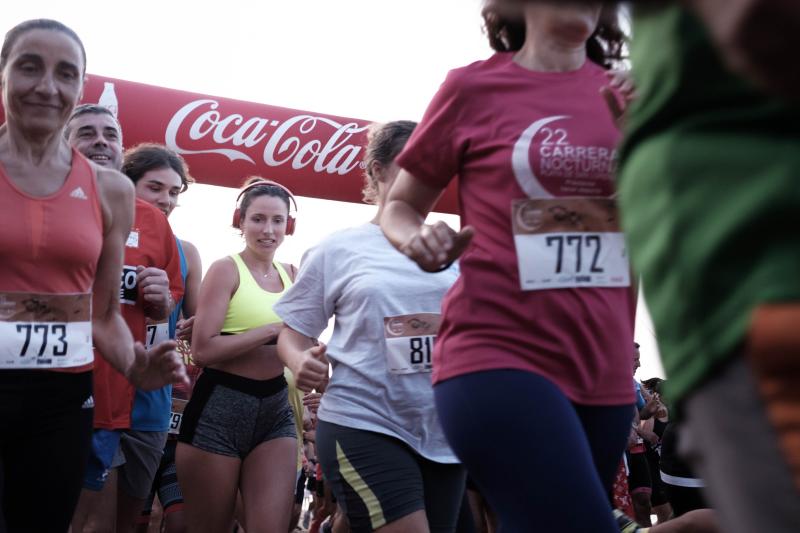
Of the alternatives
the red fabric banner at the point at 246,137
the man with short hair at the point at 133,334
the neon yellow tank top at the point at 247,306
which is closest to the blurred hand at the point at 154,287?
the man with short hair at the point at 133,334

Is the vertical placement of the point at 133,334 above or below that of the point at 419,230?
below

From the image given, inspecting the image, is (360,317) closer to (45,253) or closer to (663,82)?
(45,253)

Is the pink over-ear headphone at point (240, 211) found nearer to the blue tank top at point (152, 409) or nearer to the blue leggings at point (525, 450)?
the blue tank top at point (152, 409)

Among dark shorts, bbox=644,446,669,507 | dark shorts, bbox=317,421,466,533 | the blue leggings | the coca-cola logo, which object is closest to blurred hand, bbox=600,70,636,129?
the blue leggings

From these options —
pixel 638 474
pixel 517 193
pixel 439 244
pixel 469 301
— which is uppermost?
pixel 517 193

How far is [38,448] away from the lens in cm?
285

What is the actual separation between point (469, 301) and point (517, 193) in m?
0.26

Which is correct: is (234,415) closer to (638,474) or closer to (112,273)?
(112,273)

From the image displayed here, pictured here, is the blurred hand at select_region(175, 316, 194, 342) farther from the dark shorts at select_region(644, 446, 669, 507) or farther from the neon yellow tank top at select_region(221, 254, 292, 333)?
the dark shorts at select_region(644, 446, 669, 507)

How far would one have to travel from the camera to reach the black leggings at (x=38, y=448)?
2809mm

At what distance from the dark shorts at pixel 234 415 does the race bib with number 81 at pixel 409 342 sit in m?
1.19

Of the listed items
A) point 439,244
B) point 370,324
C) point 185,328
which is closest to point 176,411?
point 185,328

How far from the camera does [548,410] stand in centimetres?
205

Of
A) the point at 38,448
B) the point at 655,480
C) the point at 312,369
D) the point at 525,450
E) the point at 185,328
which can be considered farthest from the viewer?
the point at 655,480
